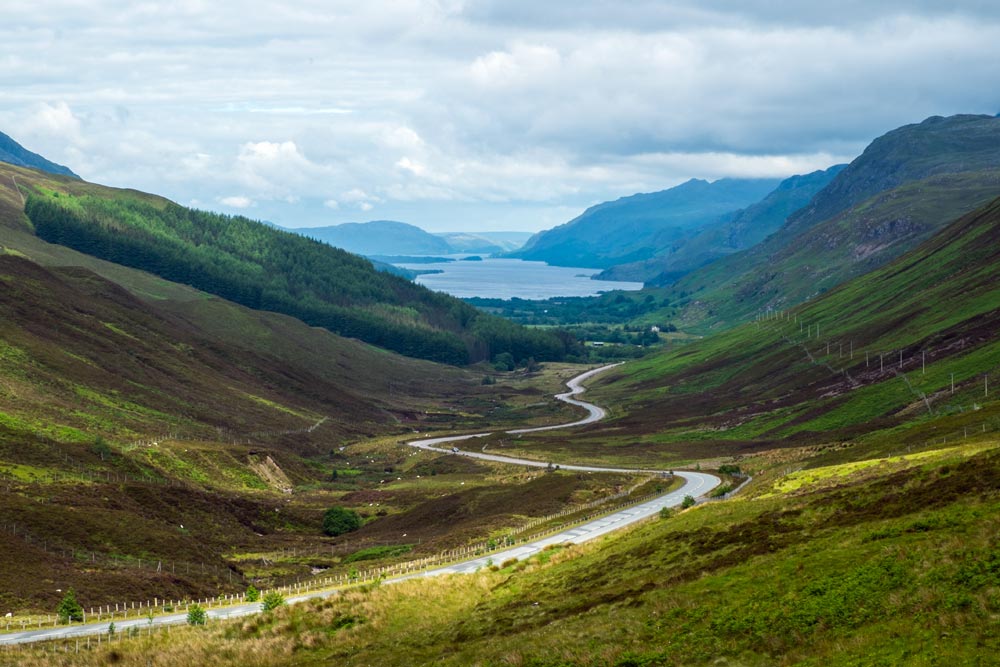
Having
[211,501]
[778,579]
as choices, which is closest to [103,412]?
[211,501]

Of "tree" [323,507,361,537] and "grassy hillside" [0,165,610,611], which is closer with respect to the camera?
"grassy hillside" [0,165,610,611]

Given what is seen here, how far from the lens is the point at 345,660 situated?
43.2m

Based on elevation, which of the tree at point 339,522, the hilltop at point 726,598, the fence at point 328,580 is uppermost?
the hilltop at point 726,598

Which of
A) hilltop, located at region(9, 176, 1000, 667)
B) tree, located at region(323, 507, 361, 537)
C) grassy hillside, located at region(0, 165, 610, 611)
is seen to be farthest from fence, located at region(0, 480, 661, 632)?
tree, located at region(323, 507, 361, 537)

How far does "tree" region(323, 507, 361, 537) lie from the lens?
116 m

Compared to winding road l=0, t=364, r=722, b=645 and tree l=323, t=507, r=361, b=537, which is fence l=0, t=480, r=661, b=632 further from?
tree l=323, t=507, r=361, b=537

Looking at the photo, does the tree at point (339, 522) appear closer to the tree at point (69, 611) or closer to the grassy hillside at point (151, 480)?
the grassy hillside at point (151, 480)

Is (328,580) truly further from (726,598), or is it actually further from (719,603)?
(719,603)

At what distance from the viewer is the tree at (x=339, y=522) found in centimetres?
11586

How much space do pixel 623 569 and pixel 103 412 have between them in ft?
394

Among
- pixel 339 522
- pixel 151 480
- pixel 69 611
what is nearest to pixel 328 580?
pixel 69 611

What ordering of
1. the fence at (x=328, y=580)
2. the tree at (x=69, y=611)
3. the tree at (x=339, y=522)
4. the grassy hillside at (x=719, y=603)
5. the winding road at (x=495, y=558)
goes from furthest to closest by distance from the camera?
the tree at (x=339, y=522)
the fence at (x=328, y=580)
the tree at (x=69, y=611)
the winding road at (x=495, y=558)
the grassy hillside at (x=719, y=603)

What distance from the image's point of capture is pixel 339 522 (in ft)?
384

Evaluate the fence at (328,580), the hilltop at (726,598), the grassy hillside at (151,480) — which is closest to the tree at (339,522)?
the grassy hillside at (151,480)
